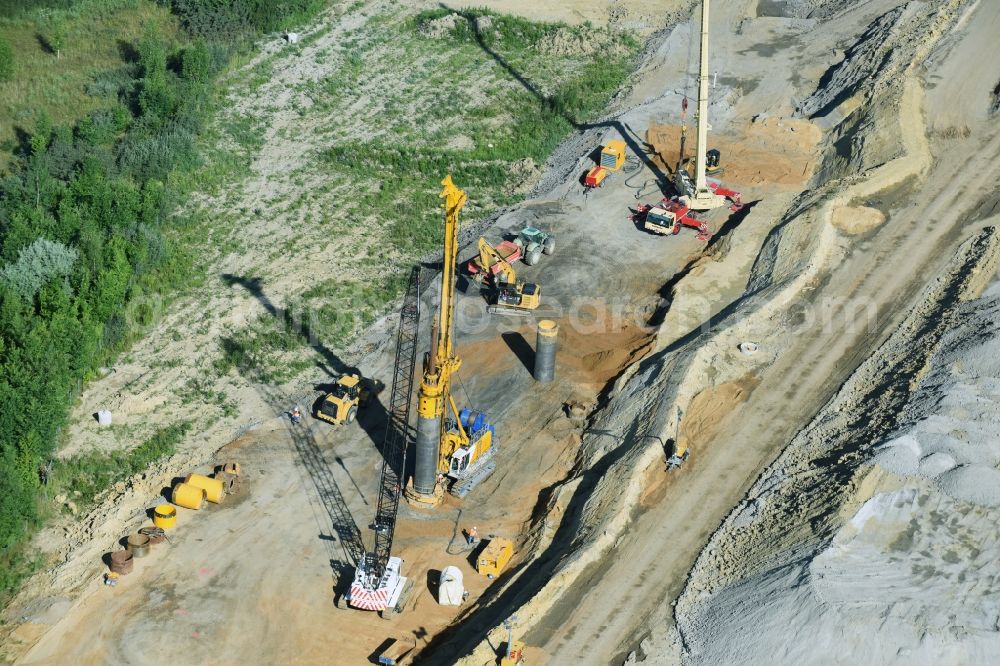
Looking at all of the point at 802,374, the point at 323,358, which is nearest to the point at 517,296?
the point at 323,358

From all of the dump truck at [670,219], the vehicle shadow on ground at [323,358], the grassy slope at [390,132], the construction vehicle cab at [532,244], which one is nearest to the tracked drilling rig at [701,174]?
the dump truck at [670,219]

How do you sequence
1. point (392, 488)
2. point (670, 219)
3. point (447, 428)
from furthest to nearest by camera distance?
1. point (670, 219)
2. point (447, 428)
3. point (392, 488)

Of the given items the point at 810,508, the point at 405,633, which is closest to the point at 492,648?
the point at 405,633

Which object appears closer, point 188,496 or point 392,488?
point 188,496

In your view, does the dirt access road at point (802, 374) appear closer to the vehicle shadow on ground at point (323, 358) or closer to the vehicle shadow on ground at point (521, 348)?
the vehicle shadow on ground at point (521, 348)

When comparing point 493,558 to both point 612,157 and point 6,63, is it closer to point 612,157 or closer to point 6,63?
point 612,157
